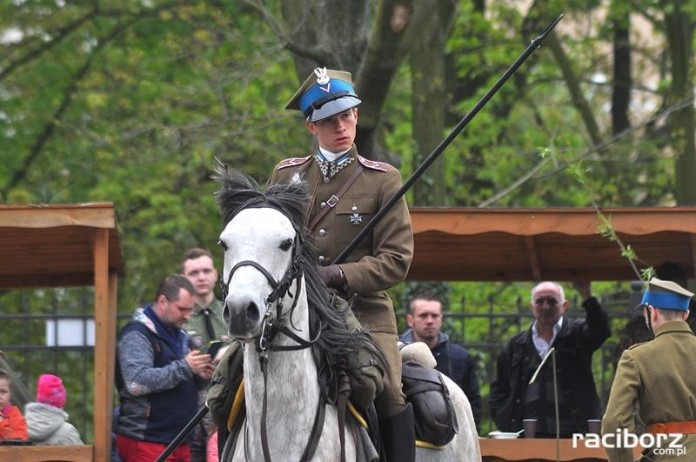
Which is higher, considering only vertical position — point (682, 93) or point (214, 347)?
point (682, 93)

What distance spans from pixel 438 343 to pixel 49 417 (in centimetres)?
317

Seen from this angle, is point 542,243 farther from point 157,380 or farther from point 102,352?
point 102,352

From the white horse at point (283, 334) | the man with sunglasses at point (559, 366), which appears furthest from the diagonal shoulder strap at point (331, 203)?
the man with sunglasses at point (559, 366)

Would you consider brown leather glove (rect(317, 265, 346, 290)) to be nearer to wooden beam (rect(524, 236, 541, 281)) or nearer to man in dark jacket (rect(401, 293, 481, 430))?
man in dark jacket (rect(401, 293, 481, 430))

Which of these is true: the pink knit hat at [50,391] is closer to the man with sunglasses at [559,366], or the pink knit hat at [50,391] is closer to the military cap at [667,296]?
the man with sunglasses at [559,366]

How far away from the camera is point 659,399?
9047 mm

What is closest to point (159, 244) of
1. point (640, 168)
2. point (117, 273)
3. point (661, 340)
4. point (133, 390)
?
point (640, 168)

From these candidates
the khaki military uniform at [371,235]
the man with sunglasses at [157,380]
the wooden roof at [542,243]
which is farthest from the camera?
the wooden roof at [542,243]

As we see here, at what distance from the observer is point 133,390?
36.7 ft

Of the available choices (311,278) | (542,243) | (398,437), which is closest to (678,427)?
(398,437)

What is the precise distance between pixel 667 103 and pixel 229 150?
6328 mm

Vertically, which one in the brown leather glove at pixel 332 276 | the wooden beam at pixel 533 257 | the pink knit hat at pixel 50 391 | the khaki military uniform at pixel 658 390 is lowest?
the khaki military uniform at pixel 658 390

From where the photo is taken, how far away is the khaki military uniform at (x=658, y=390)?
9.00 meters

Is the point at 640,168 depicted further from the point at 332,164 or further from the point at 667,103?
the point at 332,164
